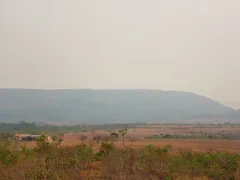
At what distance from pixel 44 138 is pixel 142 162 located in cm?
815

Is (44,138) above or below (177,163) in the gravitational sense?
above

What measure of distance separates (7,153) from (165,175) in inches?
492

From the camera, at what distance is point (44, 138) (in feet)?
98.0

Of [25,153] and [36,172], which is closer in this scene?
[36,172]

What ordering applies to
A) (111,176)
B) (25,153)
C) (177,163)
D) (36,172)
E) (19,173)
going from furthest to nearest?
(25,153)
(177,163)
(111,176)
(19,173)
(36,172)

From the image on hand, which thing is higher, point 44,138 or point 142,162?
point 44,138

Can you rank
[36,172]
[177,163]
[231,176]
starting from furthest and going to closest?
[177,163] < [231,176] < [36,172]

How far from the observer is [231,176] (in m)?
29.0

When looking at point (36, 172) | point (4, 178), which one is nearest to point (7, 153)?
point (4, 178)

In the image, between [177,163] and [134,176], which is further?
[177,163]

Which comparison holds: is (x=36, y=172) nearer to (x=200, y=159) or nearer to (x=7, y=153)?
(x=7, y=153)

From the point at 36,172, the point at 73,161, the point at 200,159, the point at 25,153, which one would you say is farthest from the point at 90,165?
the point at 36,172

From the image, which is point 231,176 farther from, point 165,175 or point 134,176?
point 134,176

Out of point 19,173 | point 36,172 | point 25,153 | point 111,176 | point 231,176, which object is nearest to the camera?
point 36,172
